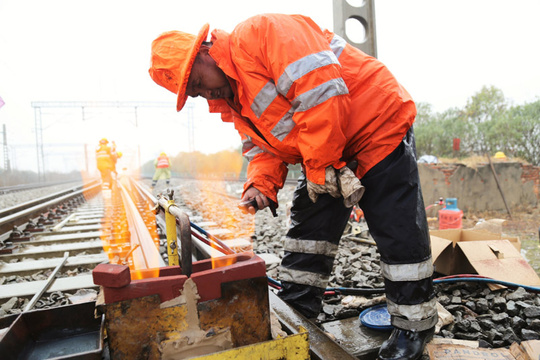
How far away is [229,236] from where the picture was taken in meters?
5.84

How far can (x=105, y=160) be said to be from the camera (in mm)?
15422

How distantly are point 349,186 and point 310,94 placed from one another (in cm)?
49

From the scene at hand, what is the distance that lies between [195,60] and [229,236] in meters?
4.18

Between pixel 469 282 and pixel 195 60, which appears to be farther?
pixel 469 282

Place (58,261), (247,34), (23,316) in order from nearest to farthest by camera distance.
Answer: (23,316)
(247,34)
(58,261)

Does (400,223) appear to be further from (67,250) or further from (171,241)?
(67,250)

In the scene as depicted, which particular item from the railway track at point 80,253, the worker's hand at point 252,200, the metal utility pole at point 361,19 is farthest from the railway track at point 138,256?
the metal utility pole at point 361,19

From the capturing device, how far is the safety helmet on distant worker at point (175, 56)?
183 centimetres

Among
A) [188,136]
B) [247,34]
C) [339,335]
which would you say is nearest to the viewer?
[247,34]

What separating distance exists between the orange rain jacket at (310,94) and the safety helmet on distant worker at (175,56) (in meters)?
0.13

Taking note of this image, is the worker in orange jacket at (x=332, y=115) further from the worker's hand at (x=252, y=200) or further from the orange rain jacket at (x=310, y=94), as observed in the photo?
the worker's hand at (x=252, y=200)

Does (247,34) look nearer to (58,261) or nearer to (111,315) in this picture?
(111,315)

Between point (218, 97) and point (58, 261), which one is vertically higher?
point (218, 97)

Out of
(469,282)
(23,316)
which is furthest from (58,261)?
(469,282)
